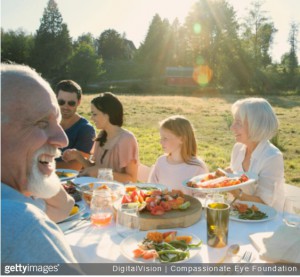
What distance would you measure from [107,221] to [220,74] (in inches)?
1452

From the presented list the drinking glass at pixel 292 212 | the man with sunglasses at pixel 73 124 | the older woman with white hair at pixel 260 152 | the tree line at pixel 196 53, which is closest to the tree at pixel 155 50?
the tree line at pixel 196 53

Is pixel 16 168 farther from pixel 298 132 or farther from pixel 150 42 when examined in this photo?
pixel 150 42

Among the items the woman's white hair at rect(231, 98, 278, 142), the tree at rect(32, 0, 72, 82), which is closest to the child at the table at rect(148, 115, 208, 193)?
the woman's white hair at rect(231, 98, 278, 142)

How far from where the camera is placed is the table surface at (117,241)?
1894 mm

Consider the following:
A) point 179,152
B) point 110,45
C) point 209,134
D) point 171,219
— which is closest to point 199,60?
point 110,45

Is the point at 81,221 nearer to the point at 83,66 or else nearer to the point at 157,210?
the point at 157,210

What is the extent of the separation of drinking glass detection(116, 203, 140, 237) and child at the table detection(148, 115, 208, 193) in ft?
5.28

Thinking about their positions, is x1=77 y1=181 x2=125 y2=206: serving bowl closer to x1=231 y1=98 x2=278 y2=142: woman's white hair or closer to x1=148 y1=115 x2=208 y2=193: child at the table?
x1=148 y1=115 x2=208 y2=193: child at the table

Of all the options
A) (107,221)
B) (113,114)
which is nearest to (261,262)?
(107,221)

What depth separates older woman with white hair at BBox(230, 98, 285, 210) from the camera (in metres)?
3.03

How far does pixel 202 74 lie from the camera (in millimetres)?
45125

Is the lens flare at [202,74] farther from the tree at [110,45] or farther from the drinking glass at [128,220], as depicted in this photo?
the drinking glass at [128,220]

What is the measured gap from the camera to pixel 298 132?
41.4 feet

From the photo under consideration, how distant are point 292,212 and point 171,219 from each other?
0.71 meters
